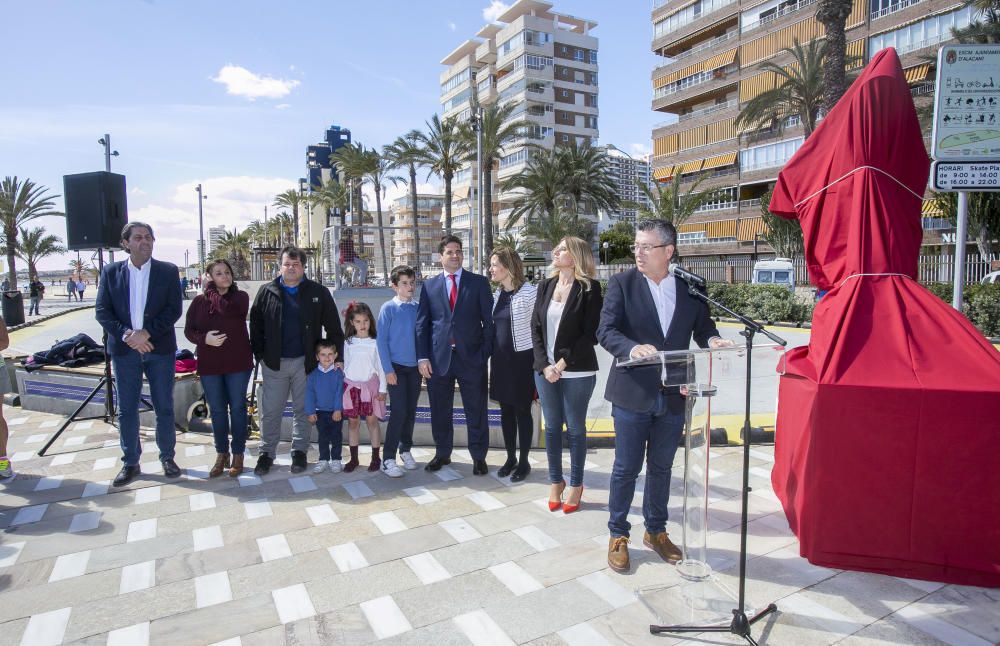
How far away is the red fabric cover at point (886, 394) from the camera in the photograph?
3.13 meters

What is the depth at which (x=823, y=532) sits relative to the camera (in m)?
3.37

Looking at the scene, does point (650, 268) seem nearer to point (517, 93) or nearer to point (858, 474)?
point (858, 474)

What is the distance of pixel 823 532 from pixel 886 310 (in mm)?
1255

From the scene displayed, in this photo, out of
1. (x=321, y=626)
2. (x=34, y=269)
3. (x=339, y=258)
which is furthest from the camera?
(x=34, y=269)

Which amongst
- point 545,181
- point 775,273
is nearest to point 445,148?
point 545,181

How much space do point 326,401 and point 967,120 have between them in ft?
16.8

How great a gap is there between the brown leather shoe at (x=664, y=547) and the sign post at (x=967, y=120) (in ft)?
9.48

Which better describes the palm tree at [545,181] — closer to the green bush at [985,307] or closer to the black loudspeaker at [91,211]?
the green bush at [985,307]

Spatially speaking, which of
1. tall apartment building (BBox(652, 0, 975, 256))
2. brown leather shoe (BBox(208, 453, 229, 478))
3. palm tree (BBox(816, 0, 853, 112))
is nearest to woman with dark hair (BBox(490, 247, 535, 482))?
brown leather shoe (BBox(208, 453, 229, 478))

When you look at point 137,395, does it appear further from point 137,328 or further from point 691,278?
point 691,278

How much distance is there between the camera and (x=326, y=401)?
5336 millimetres

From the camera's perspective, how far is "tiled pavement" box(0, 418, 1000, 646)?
9.73 feet

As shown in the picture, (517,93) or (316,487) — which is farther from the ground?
(517,93)

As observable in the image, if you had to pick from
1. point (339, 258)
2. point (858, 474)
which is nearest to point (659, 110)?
point (339, 258)
